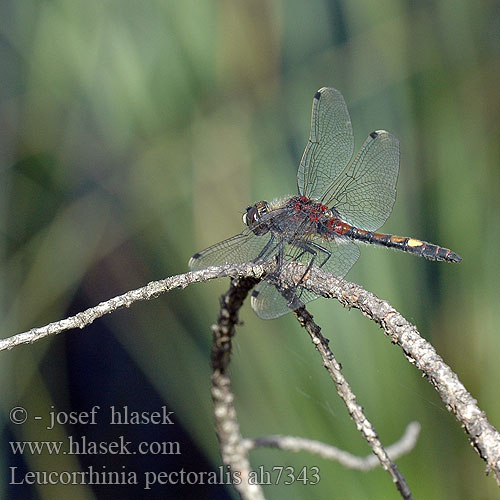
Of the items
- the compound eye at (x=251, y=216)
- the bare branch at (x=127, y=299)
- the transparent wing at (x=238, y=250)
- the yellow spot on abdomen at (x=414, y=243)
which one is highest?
the compound eye at (x=251, y=216)

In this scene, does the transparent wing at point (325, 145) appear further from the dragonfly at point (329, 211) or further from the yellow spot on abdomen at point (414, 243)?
the yellow spot on abdomen at point (414, 243)

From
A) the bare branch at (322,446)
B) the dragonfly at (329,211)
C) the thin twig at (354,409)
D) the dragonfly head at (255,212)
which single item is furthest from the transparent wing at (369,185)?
the thin twig at (354,409)

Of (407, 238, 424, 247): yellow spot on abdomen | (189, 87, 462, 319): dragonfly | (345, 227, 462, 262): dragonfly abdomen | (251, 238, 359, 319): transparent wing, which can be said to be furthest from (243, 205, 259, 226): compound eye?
(407, 238, 424, 247): yellow spot on abdomen

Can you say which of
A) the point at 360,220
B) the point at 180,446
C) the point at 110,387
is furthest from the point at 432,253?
the point at 110,387

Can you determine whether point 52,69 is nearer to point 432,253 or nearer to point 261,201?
point 261,201

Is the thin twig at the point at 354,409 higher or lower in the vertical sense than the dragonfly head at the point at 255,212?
lower

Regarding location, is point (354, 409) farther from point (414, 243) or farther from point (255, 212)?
point (255, 212)

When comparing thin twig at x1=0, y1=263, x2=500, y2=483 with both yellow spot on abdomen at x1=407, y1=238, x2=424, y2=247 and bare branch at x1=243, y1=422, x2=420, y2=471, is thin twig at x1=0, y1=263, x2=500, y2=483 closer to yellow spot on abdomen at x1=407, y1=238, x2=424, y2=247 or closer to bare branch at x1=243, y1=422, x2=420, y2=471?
bare branch at x1=243, y1=422, x2=420, y2=471
